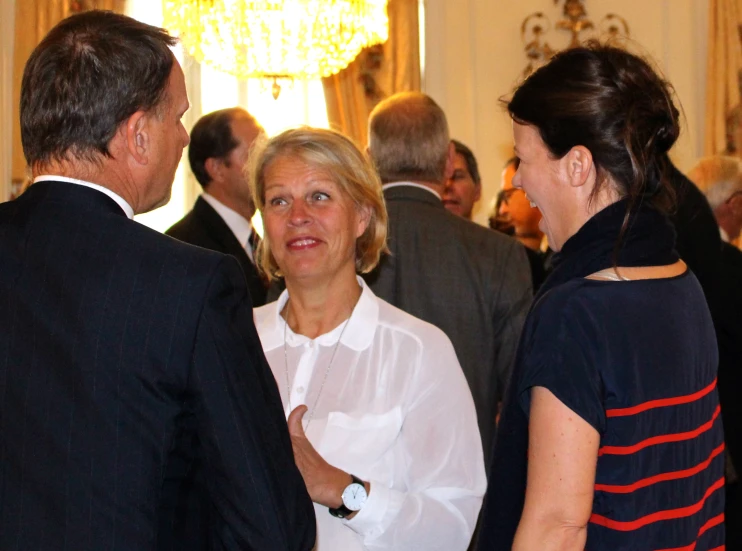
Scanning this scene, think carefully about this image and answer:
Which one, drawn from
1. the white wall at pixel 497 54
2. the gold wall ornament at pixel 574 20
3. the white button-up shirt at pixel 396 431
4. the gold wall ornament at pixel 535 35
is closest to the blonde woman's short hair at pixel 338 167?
the white button-up shirt at pixel 396 431

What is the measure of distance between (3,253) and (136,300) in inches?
9.5

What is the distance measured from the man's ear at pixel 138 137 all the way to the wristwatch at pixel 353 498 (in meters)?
0.96

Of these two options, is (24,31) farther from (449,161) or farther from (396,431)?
(396,431)

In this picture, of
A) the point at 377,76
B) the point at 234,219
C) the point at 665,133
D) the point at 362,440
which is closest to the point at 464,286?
the point at 362,440

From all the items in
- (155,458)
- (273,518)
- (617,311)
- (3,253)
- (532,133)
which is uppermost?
(532,133)

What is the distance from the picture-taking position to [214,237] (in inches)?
172

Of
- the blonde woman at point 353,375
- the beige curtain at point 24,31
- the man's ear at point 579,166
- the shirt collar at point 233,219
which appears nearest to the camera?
the man's ear at point 579,166

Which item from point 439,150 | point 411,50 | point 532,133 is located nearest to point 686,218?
point 439,150

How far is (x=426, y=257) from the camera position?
11.4 feet

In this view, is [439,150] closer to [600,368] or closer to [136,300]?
[600,368]

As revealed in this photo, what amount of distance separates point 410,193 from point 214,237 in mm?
1154

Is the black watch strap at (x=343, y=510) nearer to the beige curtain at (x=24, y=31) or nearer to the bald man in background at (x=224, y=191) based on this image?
the bald man in background at (x=224, y=191)

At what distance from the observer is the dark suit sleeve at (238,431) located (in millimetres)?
1516

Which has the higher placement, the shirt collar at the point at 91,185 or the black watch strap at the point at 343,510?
the shirt collar at the point at 91,185
